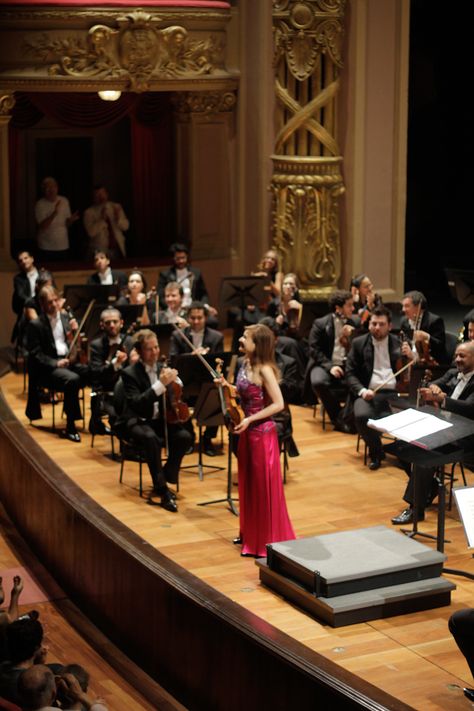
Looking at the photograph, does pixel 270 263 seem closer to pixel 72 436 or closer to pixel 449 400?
pixel 72 436

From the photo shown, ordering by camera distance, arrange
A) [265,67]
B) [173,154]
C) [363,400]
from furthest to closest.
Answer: [173,154] → [265,67] → [363,400]

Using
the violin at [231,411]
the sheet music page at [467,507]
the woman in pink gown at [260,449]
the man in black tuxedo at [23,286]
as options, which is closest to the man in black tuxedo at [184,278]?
the man in black tuxedo at [23,286]

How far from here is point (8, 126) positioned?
39.8ft

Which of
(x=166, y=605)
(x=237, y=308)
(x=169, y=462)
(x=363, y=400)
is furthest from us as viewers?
(x=237, y=308)

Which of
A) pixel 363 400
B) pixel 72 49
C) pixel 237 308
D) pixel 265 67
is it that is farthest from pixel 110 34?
pixel 363 400

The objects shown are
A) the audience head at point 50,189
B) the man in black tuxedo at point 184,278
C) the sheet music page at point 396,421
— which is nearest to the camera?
the sheet music page at point 396,421

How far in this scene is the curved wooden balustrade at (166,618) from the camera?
182 inches

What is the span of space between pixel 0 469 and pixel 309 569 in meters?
2.82

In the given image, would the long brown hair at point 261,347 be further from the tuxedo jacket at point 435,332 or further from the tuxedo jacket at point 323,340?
the tuxedo jacket at point 323,340

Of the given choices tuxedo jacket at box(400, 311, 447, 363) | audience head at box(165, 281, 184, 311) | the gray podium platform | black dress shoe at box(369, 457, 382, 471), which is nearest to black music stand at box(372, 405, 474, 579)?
the gray podium platform

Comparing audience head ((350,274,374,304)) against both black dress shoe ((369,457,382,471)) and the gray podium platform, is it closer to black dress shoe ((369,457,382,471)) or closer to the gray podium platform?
black dress shoe ((369,457,382,471))

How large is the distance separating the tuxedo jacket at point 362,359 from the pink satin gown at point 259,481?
6.01ft

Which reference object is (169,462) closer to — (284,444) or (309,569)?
(284,444)

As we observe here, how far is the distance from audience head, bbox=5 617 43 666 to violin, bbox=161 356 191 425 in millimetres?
3242
